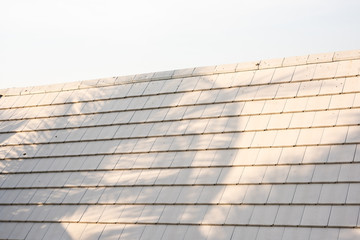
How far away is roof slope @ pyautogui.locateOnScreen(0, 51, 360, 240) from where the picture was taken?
8664mm

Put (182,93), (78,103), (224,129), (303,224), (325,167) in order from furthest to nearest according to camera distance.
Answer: (78,103)
(182,93)
(224,129)
(325,167)
(303,224)

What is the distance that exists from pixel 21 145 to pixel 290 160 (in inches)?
203

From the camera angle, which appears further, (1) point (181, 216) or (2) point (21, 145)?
(2) point (21, 145)

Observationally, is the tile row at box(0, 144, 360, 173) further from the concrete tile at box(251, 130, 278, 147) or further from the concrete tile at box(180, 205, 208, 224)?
the concrete tile at box(180, 205, 208, 224)

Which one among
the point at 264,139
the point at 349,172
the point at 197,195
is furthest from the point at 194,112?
the point at 349,172

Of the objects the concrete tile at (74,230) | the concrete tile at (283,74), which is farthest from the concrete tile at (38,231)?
the concrete tile at (283,74)

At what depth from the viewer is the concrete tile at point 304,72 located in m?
10.4

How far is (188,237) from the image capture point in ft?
29.1

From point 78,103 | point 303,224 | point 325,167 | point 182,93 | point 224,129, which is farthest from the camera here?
point 78,103

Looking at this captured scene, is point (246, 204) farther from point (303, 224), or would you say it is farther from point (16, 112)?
point (16, 112)

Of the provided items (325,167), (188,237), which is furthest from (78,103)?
(325,167)

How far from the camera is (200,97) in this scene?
1112 cm

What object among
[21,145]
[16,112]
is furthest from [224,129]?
[16,112]

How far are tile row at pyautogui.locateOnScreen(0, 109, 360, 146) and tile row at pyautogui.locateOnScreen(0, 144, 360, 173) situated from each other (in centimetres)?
45
